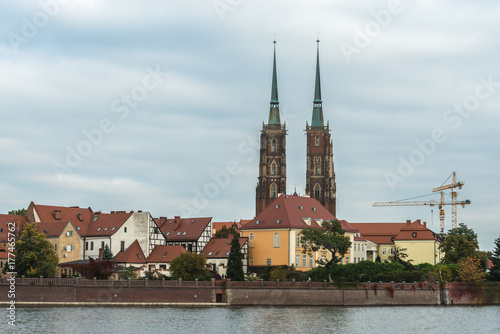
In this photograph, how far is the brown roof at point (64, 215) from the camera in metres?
117

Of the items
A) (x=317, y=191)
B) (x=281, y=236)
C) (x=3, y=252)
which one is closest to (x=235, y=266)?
(x=281, y=236)

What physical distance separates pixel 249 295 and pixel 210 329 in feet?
75.1

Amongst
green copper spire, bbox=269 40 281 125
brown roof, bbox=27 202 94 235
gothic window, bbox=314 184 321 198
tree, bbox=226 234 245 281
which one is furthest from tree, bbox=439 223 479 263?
green copper spire, bbox=269 40 281 125

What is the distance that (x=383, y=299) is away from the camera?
93.2m

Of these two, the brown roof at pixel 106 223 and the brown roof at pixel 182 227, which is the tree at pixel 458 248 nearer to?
the brown roof at pixel 182 227

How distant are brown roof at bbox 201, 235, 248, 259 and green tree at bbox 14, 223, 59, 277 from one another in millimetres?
24117

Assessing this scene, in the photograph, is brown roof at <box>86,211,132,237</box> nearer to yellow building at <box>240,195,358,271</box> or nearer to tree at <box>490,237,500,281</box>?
yellow building at <box>240,195,358,271</box>

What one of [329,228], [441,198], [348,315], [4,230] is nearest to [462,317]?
[348,315]

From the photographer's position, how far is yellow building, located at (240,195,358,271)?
112938 millimetres

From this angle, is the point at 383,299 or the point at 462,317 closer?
the point at 462,317

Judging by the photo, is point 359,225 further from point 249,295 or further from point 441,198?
point 249,295

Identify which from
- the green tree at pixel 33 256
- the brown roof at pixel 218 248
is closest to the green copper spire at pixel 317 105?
the brown roof at pixel 218 248

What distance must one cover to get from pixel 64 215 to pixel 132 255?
1436cm

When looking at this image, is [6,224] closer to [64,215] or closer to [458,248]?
[64,215]
